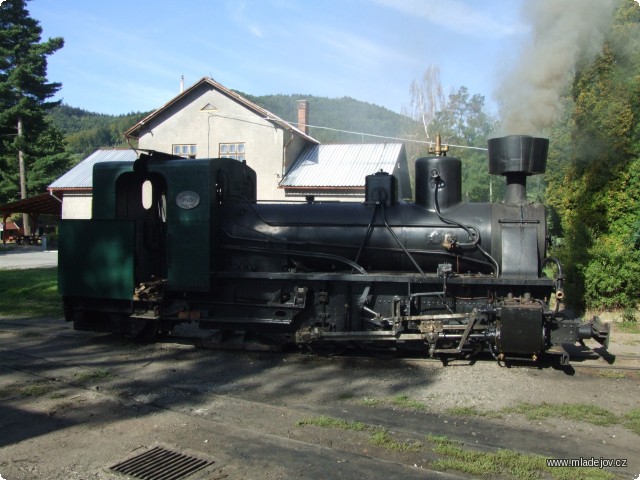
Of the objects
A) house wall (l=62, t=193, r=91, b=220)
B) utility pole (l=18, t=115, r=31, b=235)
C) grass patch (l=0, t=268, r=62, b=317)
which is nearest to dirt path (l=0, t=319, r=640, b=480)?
grass patch (l=0, t=268, r=62, b=317)

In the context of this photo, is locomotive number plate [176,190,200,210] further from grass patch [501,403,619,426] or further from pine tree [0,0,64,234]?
pine tree [0,0,64,234]

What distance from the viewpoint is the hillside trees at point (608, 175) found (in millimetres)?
10781

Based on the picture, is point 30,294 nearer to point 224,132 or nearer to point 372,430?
point 372,430

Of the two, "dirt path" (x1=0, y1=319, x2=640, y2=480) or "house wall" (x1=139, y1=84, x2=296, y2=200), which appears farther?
"house wall" (x1=139, y1=84, x2=296, y2=200)

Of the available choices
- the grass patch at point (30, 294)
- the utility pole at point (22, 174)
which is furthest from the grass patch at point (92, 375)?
the utility pole at point (22, 174)

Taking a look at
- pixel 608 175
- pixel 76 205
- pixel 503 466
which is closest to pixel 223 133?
pixel 76 205

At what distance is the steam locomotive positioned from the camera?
685cm

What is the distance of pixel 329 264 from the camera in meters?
7.84

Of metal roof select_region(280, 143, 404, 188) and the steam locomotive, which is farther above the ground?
metal roof select_region(280, 143, 404, 188)

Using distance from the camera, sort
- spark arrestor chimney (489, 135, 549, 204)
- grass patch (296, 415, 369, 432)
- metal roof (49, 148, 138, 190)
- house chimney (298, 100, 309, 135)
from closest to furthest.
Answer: grass patch (296, 415, 369, 432), spark arrestor chimney (489, 135, 549, 204), metal roof (49, 148, 138, 190), house chimney (298, 100, 309, 135)

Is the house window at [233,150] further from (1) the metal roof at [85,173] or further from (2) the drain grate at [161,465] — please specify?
(2) the drain grate at [161,465]

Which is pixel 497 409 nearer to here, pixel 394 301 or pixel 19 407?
pixel 394 301

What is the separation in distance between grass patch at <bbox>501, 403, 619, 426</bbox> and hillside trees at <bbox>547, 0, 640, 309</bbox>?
5877 millimetres

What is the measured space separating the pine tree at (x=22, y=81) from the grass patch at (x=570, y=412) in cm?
3737
